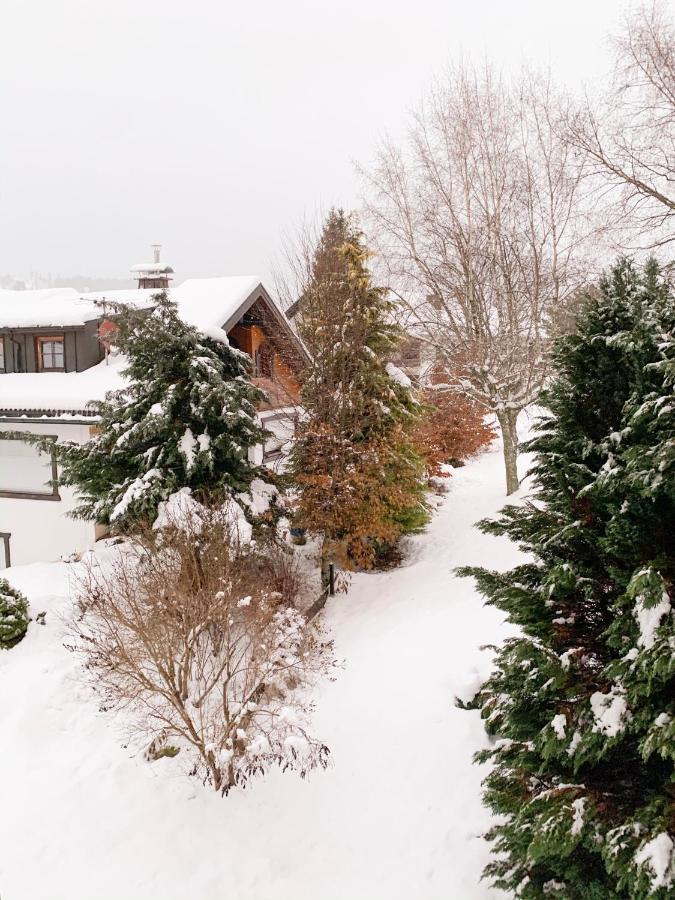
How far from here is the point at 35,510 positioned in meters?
15.6

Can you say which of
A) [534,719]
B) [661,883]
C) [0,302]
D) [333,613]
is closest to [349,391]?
[333,613]

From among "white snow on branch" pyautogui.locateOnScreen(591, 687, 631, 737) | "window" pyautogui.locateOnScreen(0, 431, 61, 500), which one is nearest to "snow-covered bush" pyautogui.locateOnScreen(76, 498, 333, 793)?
"white snow on branch" pyautogui.locateOnScreen(591, 687, 631, 737)

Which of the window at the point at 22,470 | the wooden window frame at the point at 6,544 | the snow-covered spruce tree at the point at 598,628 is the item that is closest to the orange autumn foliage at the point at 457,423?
the window at the point at 22,470

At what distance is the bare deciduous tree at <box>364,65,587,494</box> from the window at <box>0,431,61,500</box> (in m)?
11.9

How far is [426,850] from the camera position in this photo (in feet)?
19.0

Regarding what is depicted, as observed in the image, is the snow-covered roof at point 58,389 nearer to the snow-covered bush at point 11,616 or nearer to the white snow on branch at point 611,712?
the snow-covered bush at point 11,616

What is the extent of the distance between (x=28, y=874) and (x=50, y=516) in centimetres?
1065

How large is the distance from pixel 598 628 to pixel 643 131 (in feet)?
30.0

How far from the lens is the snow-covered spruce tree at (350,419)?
1191 cm

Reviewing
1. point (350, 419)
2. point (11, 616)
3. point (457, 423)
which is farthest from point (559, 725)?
point (457, 423)

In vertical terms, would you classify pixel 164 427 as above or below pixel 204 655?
above

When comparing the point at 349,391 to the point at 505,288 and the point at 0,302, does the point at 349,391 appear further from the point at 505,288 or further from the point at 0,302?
the point at 0,302

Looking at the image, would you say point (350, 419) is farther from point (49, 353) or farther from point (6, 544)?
point (6, 544)

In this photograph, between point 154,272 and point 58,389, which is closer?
point 58,389
